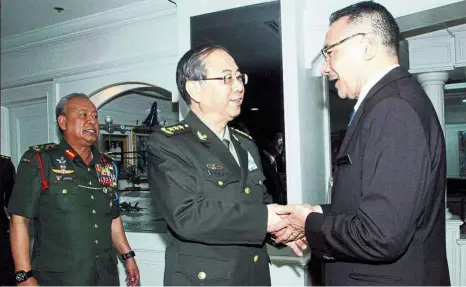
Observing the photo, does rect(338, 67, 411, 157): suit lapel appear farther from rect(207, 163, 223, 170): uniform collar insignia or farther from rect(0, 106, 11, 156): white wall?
rect(0, 106, 11, 156): white wall

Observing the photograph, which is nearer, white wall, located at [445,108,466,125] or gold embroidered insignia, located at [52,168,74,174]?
gold embroidered insignia, located at [52,168,74,174]

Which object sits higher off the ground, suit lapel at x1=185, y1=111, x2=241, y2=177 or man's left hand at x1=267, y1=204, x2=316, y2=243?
suit lapel at x1=185, y1=111, x2=241, y2=177

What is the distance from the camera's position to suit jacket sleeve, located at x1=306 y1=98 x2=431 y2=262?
1.13 m

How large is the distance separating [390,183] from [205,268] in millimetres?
740

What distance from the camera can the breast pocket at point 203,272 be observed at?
146cm

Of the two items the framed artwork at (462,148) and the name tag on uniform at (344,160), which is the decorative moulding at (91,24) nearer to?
the name tag on uniform at (344,160)

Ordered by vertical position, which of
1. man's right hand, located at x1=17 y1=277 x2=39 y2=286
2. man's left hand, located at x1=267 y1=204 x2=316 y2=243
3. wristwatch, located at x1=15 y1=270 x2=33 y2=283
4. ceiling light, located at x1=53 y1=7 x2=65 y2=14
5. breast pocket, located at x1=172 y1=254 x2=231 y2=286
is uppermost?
ceiling light, located at x1=53 y1=7 x2=65 y2=14

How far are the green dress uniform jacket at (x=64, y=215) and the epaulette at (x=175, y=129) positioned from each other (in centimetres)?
116

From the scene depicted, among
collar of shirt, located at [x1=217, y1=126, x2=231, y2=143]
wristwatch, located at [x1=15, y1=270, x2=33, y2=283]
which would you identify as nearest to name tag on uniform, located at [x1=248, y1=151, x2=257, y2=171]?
collar of shirt, located at [x1=217, y1=126, x2=231, y2=143]

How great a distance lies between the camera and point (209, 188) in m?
1.50

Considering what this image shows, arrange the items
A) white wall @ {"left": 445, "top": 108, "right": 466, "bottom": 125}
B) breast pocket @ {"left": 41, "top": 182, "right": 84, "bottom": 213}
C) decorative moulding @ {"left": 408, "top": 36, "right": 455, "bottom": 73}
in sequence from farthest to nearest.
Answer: white wall @ {"left": 445, "top": 108, "right": 466, "bottom": 125}, decorative moulding @ {"left": 408, "top": 36, "right": 455, "bottom": 73}, breast pocket @ {"left": 41, "top": 182, "right": 84, "bottom": 213}

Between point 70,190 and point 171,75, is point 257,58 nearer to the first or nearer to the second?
point 171,75

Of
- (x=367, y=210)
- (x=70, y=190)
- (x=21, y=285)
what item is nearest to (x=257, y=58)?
(x=70, y=190)

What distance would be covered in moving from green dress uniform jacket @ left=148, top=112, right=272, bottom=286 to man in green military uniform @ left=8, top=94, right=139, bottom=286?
1032 millimetres
